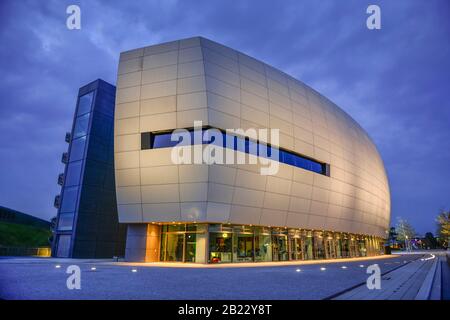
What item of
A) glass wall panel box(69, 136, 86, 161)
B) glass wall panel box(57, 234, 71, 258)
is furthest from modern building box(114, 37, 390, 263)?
glass wall panel box(69, 136, 86, 161)

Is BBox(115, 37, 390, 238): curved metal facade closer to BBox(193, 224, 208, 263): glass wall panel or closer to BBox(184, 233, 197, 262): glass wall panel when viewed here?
BBox(193, 224, 208, 263): glass wall panel

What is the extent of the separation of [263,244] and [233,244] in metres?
Answer: 3.65

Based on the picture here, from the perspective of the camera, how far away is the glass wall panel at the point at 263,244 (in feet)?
90.6

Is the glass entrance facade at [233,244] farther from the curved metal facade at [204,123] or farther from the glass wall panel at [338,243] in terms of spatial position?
the glass wall panel at [338,243]

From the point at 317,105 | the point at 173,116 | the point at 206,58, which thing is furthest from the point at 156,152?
the point at 317,105

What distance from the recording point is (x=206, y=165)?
23.3 m

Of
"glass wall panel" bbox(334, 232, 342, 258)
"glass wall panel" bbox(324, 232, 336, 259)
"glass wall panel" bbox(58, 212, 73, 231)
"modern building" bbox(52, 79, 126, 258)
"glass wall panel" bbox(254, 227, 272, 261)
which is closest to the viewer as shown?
→ "glass wall panel" bbox(254, 227, 272, 261)

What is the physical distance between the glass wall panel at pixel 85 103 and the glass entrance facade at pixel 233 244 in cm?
1844

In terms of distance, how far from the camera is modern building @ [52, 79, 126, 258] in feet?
112

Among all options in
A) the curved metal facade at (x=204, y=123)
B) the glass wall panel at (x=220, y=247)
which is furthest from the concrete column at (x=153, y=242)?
the glass wall panel at (x=220, y=247)

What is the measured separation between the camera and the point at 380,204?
50781 mm

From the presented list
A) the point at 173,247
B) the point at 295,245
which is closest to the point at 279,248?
the point at 295,245
